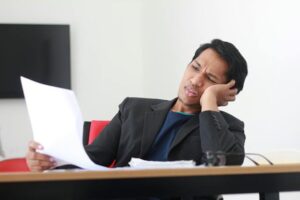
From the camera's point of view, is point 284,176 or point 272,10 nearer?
point 284,176

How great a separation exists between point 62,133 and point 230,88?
0.88 meters

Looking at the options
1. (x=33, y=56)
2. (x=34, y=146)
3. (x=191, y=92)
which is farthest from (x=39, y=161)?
(x=33, y=56)

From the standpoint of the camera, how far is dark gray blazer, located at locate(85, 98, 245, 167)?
139 centimetres

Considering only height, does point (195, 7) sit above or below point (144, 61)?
above

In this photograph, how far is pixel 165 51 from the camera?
3.48m

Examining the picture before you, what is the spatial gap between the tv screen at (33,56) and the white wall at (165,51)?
3.6 inches

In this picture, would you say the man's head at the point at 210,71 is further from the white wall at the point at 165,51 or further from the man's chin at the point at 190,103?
the white wall at the point at 165,51

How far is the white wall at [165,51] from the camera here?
201 centimetres

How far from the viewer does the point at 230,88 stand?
5.35ft

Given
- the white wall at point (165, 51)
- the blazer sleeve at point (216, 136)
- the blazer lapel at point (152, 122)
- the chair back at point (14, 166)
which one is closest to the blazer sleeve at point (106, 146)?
the blazer lapel at point (152, 122)

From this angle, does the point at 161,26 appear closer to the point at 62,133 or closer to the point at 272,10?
the point at 272,10

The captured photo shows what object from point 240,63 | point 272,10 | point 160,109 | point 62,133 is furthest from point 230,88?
point 62,133

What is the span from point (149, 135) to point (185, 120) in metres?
0.16

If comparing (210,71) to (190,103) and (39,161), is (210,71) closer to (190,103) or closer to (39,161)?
(190,103)
